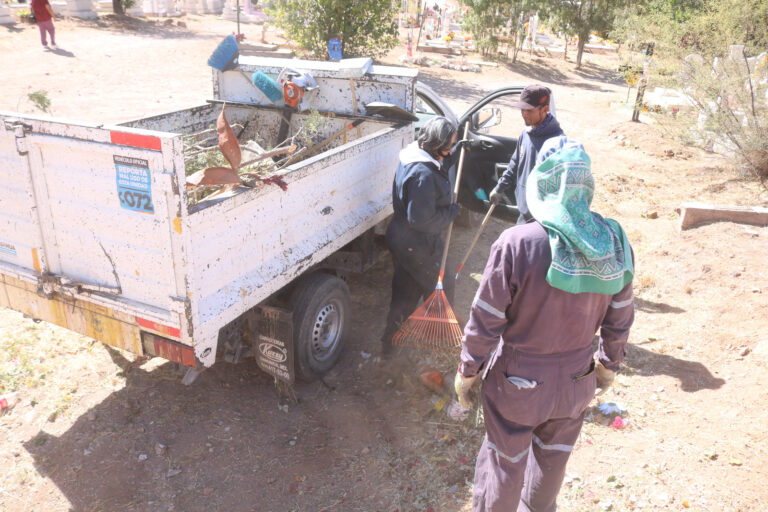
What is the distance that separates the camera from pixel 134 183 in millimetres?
2973

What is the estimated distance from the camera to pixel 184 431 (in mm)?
3770

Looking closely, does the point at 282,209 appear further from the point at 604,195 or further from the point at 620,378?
the point at 604,195

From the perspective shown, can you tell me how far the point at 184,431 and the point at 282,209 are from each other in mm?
1588

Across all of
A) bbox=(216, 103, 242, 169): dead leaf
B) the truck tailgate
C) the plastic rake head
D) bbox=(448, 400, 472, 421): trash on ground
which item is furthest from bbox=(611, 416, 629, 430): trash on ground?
bbox=(216, 103, 242, 169): dead leaf

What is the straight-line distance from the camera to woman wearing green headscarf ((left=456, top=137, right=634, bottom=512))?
89.9 inches

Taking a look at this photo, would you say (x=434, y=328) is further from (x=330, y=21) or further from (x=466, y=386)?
(x=330, y=21)

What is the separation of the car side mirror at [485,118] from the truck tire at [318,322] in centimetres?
268

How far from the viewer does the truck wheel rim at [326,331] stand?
4.20 meters

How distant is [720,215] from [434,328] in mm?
4492

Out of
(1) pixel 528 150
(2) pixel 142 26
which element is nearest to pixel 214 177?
(1) pixel 528 150

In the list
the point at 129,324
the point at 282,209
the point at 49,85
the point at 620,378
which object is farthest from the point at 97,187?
the point at 49,85

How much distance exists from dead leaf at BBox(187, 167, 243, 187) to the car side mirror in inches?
134

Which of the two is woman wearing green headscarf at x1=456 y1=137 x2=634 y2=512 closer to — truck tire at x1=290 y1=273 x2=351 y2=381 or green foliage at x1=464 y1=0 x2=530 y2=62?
truck tire at x1=290 y1=273 x2=351 y2=381

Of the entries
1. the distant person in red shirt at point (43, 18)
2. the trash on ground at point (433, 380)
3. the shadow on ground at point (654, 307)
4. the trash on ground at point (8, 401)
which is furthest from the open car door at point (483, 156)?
the distant person in red shirt at point (43, 18)
